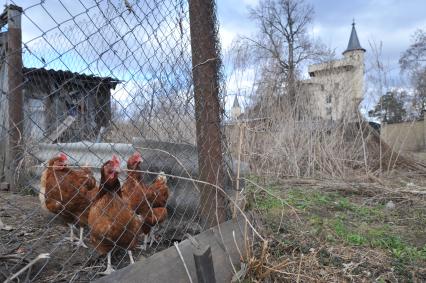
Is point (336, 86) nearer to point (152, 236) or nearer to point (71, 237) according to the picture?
point (152, 236)

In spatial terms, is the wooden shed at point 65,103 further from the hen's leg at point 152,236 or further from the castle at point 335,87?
the castle at point 335,87

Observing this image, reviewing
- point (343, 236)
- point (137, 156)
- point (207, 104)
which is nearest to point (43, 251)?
point (137, 156)

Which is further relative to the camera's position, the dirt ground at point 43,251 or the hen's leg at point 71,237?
the hen's leg at point 71,237

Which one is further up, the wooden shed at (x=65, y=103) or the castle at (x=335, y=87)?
the castle at (x=335, y=87)

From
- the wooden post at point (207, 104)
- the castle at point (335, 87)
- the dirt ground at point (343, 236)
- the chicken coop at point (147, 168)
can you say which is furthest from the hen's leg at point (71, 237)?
the castle at point (335, 87)

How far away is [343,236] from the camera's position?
9.50ft

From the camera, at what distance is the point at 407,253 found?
254cm

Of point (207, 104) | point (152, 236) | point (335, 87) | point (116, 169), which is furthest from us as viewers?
point (335, 87)

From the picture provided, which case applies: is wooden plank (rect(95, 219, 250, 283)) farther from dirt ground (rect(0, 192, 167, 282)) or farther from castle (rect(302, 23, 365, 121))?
castle (rect(302, 23, 365, 121))

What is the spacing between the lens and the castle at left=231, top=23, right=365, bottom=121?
6605mm

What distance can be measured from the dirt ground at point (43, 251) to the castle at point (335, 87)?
474 cm

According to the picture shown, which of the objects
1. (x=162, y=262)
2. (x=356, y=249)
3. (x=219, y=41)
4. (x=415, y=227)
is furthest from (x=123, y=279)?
(x=415, y=227)

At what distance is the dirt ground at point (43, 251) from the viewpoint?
→ 69.7 inches

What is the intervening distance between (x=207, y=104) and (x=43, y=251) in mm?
1621
